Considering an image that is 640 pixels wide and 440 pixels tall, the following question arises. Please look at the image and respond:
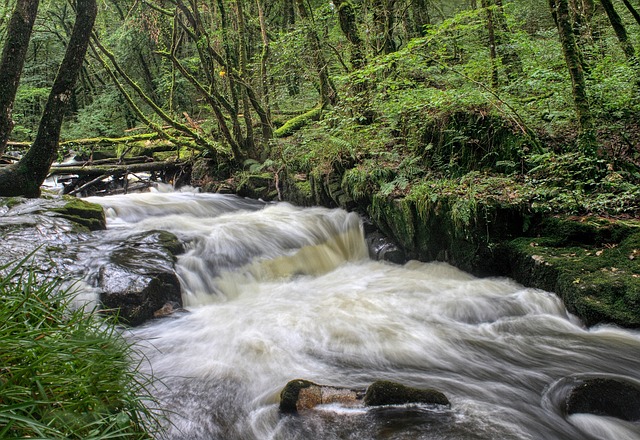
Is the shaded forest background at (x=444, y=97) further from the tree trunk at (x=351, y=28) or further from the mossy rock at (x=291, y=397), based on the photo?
the mossy rock at (x=291, y=397)

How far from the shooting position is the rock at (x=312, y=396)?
3363mm

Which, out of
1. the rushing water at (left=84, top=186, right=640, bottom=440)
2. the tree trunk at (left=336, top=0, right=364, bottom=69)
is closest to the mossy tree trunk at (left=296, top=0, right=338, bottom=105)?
the tree trunk at (left=336, top=0, right=364, bottom=69)

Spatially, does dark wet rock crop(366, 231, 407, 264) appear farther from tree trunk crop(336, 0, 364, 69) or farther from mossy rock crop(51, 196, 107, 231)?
mossy rock crop(51, 196, 107, 231)

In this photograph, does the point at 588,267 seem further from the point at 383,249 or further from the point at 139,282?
the point at 139,282

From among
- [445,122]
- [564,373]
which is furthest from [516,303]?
[445,122]

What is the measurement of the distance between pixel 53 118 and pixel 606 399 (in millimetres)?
7440

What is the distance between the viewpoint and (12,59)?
14.6 feet

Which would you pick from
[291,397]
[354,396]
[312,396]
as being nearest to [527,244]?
[354,396]

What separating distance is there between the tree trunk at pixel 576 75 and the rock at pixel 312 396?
4.66 m

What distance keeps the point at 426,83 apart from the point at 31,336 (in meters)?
8.07

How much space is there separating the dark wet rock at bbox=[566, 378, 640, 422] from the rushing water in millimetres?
104

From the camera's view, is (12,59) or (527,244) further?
(527,244)

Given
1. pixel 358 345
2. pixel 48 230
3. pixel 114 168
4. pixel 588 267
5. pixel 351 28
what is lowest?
pixel 358 345

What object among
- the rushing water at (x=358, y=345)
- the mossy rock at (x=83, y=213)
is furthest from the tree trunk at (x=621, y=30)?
the mossy rock at (x=83, y=213)
